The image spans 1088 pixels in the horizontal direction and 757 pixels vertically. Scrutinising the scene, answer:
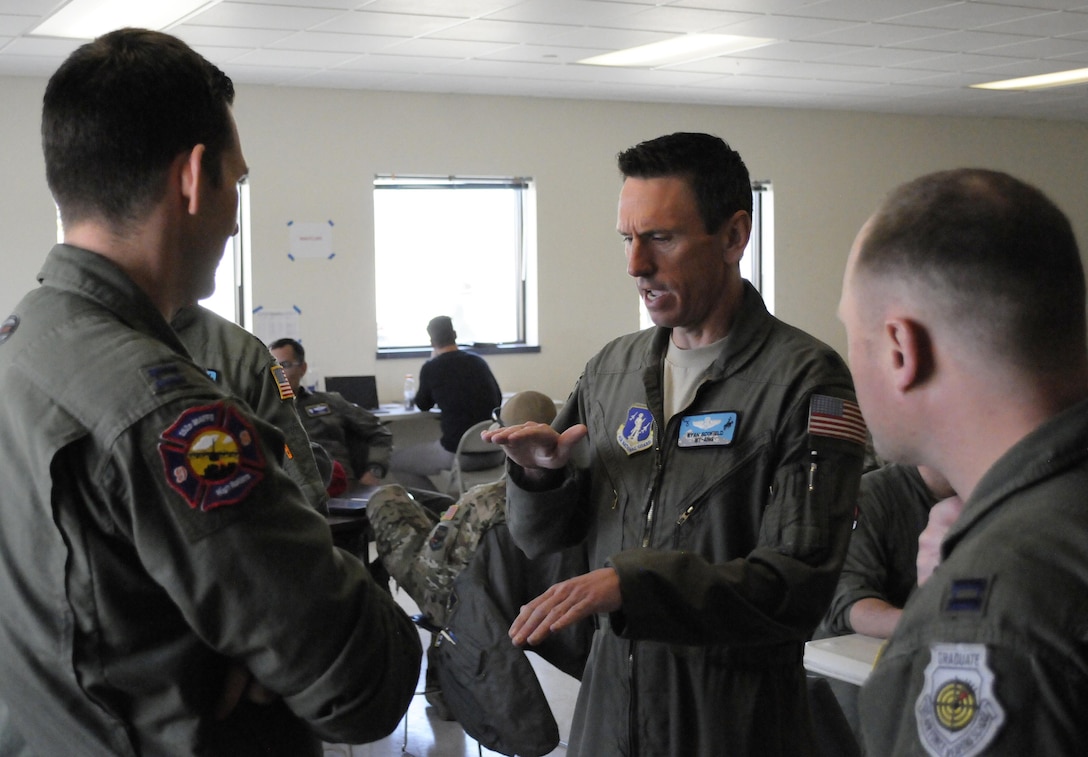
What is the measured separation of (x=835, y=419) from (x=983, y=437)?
780 mm

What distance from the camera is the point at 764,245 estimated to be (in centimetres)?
1018

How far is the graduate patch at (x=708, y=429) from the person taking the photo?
1.75m

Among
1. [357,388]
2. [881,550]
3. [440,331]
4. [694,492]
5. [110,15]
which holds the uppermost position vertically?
[110,15]

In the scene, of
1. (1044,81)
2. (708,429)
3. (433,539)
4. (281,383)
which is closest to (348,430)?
(433,539)

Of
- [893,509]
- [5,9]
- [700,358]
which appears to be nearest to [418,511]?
[893,509]

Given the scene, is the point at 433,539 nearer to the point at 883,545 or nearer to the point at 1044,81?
the point at 883,545

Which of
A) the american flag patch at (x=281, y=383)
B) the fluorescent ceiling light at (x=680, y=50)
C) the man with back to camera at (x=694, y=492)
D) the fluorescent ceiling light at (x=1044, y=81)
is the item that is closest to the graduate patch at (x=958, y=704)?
the man with back to camera at (x=694, y=492)

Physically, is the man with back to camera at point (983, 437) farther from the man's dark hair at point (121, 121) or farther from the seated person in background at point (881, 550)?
the seated person in background at point (881, 550)

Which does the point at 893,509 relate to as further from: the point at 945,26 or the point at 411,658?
the point at 945,26

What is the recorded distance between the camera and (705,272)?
1866 millimetres

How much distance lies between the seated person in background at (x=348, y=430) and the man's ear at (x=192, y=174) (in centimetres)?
451

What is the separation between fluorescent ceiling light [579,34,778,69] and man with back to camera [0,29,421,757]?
237 inches

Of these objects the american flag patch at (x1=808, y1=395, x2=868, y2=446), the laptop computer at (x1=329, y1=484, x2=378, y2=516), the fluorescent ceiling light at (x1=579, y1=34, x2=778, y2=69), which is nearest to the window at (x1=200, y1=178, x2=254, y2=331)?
the fluorescent ceiling light at (x1=579, y1=34, x2=778, y2=69)

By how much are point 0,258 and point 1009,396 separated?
7526mm
